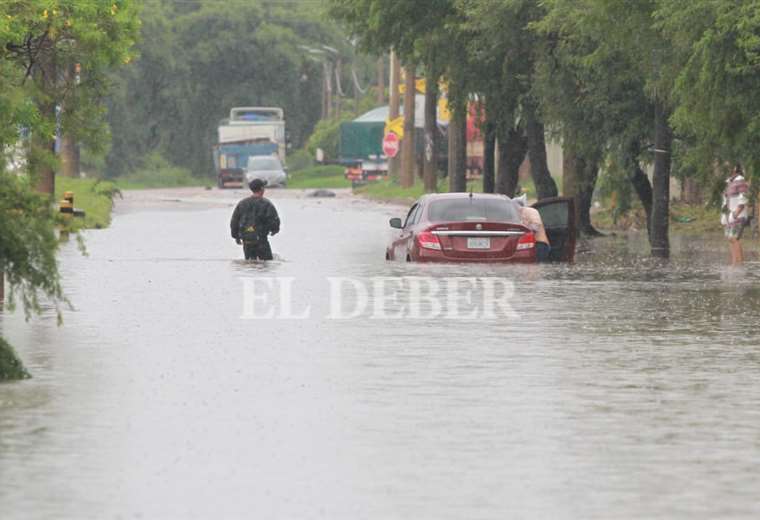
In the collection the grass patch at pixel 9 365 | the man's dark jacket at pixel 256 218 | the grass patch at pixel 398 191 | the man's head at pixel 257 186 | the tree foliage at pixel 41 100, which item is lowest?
the grass patch at pixel 398 191

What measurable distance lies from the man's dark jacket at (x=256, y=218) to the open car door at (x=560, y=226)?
5.28 m

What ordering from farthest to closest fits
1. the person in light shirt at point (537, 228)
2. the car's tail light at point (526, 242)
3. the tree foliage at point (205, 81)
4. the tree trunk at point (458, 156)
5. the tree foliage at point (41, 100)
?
the tree foliage at point (205, 81), the tree trunk at point (458, 156), the person in light shirt at point (537, 228), the car's tail light at point (526, 242), the tree foliage at point (41, 100)

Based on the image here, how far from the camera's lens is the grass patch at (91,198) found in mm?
48031

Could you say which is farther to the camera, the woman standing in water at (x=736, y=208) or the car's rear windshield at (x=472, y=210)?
the woman standing in water at (x=736, y=208)

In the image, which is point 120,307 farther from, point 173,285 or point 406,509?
point 406,509

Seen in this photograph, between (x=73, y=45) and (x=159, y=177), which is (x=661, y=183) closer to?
(x=73, y=45)

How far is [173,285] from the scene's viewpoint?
25.4 metres

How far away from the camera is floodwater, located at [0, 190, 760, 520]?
1010 cm

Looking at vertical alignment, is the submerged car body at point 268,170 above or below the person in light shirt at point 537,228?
below

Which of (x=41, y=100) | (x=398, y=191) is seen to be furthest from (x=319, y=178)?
(x=41, y=100)

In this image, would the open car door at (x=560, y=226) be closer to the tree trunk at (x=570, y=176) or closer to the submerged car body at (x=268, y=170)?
the tree trunk at (x=570, y=176)

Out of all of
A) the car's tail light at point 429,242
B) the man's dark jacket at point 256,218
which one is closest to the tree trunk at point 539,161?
the car's tail light at point 429,242

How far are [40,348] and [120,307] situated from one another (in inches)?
184

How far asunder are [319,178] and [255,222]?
310 feet
